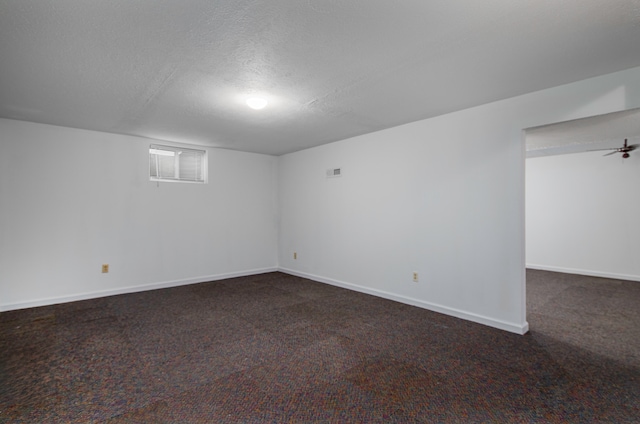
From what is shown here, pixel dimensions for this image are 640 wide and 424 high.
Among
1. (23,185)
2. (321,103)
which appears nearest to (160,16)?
(321,103)

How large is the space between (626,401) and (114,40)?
3.98 metres

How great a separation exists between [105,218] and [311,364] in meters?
3.76

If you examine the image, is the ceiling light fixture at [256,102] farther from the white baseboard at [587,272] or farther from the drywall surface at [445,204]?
the white baseboard at [587,272]

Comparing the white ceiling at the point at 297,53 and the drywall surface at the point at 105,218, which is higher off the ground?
the white ceiling at the point at 297,53

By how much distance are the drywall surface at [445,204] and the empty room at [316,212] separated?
2cm

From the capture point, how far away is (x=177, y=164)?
17.2 ft

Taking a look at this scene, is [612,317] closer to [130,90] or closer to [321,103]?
[321,103]

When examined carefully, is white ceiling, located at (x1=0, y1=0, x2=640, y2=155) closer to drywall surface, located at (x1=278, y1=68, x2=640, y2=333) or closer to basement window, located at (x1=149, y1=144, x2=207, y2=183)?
drywall surface, located at (x1=278, y1=68, x2=640, y2=333)

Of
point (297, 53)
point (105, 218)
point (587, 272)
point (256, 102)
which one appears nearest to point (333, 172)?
point (256, 102)

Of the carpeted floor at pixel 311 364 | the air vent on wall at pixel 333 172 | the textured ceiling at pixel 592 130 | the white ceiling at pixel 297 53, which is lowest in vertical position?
the carpeted floor at pixel 311 364

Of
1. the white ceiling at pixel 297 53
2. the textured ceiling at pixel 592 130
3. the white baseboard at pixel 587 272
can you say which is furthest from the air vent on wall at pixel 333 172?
the white baseboard at pixel 587 272

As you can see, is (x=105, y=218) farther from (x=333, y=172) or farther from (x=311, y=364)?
(x=311, y=364)

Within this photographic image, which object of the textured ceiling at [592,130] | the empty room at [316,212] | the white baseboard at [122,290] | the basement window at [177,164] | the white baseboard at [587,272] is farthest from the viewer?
the white baseboard at [587,272]

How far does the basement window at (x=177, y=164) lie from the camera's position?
4984mm
